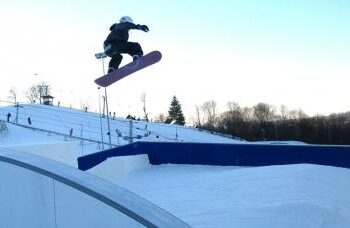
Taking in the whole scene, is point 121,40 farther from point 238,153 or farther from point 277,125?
Answer: point 277,125

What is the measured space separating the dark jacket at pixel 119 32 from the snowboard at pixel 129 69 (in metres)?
0.94

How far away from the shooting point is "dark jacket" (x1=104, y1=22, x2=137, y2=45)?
9.34 m

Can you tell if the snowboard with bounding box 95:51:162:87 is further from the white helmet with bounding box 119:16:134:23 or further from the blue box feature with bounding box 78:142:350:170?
the blue box feature with bounding box 78:142:350:170

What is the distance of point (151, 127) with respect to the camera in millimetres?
53938

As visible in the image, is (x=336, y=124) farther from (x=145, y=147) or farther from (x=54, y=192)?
(x=54, y=192)

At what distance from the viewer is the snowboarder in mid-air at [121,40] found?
936 centimetres

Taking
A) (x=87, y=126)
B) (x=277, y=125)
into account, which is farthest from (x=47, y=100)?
(x=277, y=125)

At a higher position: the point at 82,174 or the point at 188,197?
the point at 82,174

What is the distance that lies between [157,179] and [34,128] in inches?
1209

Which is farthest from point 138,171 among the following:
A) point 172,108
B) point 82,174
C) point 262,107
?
point 262,107

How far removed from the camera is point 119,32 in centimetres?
938

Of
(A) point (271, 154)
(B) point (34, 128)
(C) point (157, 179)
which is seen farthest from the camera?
(B) point (34, 128)

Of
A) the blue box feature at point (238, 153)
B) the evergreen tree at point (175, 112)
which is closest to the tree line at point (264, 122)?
the evergreen tree at point (175, 112)

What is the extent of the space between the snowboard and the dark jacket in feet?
3.10
